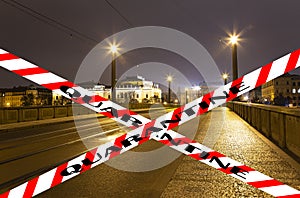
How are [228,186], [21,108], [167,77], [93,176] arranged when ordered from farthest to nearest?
[167,77], [21,108], [93,176], [228,186]

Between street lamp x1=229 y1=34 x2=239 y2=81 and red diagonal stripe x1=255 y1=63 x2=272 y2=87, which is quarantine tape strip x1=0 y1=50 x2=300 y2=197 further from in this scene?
street lamp x1=229 y1=34 x2=239 y2=81

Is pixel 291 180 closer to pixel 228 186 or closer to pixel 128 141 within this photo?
pixel 228 186

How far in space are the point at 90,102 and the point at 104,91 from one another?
112m

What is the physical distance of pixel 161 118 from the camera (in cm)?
228

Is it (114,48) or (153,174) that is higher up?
(114,48)

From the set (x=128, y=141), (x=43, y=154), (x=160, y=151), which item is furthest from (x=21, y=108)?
(x=128, y=141)

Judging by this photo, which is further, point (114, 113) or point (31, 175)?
point (31, 175)

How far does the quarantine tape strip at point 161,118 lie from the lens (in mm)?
2113

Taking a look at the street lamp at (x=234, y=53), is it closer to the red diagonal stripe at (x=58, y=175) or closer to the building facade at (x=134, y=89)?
the red diagonal stripe at (x=58, y=175)

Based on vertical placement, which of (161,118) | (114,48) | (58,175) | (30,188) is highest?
(114,48)

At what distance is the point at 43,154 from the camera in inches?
330

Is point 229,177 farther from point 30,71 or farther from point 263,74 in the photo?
point 30,71

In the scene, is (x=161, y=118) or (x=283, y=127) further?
(x=283, y=127)

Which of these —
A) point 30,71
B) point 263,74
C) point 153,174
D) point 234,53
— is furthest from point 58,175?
point 234,53
